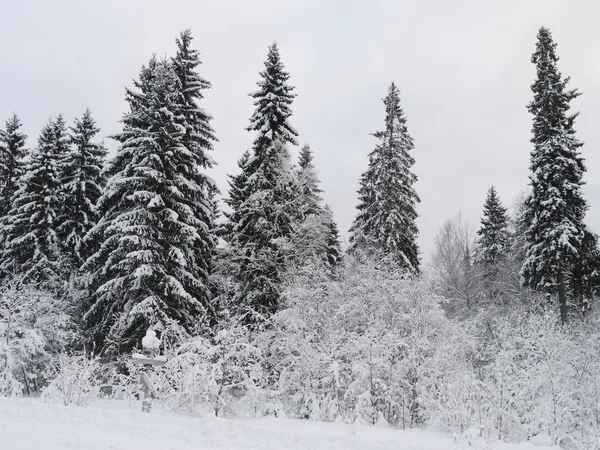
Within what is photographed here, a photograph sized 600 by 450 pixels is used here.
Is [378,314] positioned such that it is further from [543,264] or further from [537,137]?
[537,137]

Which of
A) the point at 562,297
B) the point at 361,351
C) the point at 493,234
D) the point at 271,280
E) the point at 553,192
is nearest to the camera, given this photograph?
the point at 361,351

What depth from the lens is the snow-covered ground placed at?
711 centimetres

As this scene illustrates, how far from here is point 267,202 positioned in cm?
1867

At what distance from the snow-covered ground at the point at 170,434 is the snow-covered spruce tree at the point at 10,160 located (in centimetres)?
2293

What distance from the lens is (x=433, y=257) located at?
133 ft

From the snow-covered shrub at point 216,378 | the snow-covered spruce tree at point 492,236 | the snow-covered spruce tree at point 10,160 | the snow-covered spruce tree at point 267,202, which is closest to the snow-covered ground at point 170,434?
the snow-covered shrub at point 216,378

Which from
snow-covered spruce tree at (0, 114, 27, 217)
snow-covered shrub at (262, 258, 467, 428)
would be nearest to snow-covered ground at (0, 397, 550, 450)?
snow-covered shrub at (262, 258, 467, 428)

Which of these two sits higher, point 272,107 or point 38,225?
point 272,107

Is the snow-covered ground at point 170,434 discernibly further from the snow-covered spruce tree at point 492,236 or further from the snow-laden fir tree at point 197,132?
the snow-covered spruce tree at point 492,236

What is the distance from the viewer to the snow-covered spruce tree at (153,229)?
16.5 metres

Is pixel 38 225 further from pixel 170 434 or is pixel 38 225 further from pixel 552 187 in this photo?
pixel 552 187

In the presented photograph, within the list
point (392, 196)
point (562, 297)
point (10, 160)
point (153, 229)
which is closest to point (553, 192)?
point (562, 297)

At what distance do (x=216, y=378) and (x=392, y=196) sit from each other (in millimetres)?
16598

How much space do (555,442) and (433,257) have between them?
31231 mm
